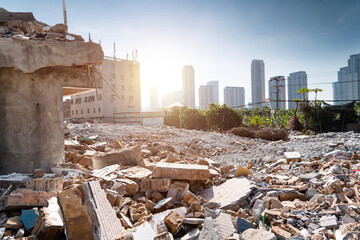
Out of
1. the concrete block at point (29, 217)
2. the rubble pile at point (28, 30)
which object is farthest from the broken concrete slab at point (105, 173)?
the rubble pile at point (28, 30)

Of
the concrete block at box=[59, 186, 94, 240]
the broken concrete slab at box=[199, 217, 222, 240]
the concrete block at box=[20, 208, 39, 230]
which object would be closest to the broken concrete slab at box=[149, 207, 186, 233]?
the broken concrete slab at box=[199, 217, 222, 240]

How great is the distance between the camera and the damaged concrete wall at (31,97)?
3.90m

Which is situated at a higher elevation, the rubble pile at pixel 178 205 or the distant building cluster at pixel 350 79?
the distant building cluster at pixel 350 79

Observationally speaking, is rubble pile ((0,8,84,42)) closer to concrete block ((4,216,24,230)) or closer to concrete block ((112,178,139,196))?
concrete block ((112,178,139,196))

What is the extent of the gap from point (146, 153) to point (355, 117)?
16687 mm

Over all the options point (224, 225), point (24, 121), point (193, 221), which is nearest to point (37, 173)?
point (24, 121)

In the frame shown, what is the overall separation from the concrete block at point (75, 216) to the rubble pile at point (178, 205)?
0.03ft

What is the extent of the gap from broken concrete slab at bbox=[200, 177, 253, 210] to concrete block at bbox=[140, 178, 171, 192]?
26.3 inches

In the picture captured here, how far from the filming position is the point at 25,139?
401cm

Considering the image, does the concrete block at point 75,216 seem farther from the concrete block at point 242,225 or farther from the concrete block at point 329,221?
the concrete block at point 329,221

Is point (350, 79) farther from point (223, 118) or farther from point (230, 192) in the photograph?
point (230, 192)

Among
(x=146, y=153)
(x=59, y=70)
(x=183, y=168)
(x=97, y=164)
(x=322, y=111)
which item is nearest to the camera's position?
(x=183, y=168)

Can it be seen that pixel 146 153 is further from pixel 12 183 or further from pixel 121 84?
pixel 121 84

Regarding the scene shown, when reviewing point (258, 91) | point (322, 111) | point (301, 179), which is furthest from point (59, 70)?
point (258, 91)
